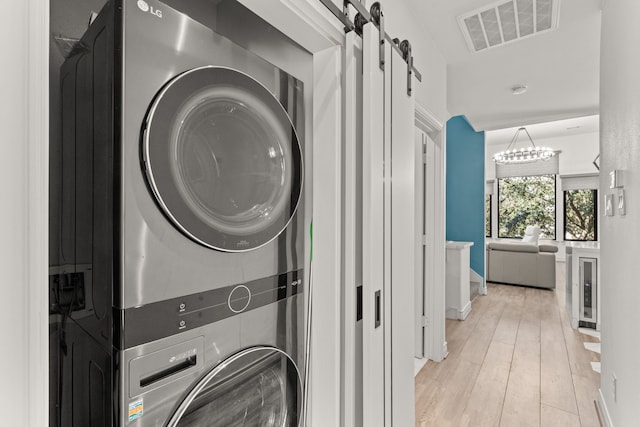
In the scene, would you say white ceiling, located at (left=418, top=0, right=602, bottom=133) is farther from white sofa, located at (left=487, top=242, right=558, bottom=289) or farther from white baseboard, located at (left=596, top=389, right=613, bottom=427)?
white baseboard, located at (left=596, top=389, right=613, bottom=427)

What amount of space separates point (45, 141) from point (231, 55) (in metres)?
0.52

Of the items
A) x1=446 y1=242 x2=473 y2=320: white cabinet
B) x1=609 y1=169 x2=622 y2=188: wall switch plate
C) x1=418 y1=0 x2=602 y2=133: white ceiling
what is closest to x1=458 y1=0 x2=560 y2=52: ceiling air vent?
x1=418 y1=0 x2=602 y2=133: white ceiling

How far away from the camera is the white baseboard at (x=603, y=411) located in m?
1.84

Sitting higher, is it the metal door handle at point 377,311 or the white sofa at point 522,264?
the metal door handle at point 377,311

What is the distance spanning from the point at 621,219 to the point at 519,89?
2707 millimetres

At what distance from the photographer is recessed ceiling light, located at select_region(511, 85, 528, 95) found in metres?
3.65

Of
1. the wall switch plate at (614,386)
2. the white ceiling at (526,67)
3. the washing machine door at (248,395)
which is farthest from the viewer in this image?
the white ceiling at (526,67)

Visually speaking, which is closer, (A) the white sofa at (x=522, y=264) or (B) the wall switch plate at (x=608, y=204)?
(B) the wall switch plate at (x=608, y=204)

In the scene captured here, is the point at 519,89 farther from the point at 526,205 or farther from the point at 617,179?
the point at 526,205

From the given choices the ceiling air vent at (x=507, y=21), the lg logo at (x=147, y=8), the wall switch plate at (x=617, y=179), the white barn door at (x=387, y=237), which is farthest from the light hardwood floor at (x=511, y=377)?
the ceiling air vent at (x=507, y=21)

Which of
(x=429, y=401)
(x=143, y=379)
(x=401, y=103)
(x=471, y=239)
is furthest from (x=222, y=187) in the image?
(x=471, y=239)

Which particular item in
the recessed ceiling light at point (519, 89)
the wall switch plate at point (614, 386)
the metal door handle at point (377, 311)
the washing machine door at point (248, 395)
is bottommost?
the wall switch plate at point (614, 386)

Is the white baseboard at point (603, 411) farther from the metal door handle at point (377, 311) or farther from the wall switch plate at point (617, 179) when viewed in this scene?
the metal door handle at point (377, 311)

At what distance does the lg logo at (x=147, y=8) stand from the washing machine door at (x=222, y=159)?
131mm
